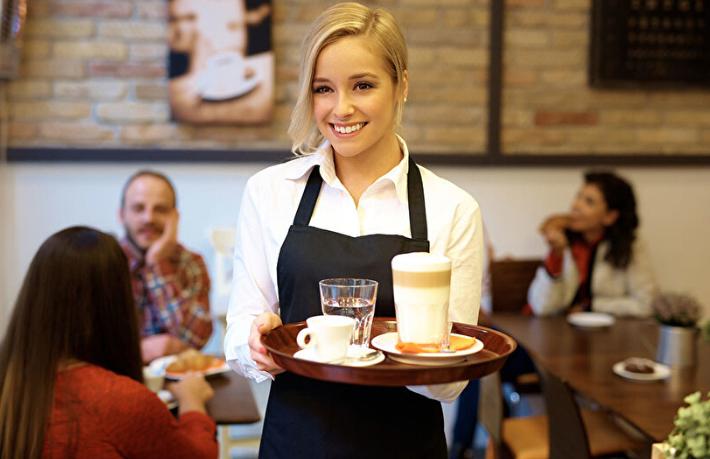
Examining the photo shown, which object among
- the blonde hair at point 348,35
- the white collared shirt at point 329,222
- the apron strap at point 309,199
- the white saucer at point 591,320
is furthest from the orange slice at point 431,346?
the white saucer at point 591,320

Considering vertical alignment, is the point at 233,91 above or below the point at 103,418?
above

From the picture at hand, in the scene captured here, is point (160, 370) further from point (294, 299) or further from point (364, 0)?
point (364, 0)

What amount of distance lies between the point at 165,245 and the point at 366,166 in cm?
182

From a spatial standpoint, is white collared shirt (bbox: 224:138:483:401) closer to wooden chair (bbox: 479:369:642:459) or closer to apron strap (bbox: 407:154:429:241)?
apron strap (bbox: 407:154:429:241)

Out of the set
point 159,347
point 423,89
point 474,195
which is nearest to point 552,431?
point 159,347

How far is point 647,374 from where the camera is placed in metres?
2.89

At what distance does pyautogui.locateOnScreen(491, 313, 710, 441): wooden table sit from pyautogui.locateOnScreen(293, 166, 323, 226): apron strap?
1209 mm

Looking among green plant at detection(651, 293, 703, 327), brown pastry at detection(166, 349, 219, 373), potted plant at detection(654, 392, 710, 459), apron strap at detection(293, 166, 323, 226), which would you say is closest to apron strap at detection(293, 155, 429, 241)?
apron strap at detection(293, 166, 323, 226)

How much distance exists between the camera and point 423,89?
170 inches

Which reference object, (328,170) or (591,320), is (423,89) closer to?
(591,320)

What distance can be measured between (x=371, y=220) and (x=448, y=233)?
0.16 m

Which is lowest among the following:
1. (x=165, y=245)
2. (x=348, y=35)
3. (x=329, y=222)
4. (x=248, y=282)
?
(x=165, y=245)

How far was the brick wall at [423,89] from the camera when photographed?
4.03 metres

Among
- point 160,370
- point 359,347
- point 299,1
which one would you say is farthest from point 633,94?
point 359,347
